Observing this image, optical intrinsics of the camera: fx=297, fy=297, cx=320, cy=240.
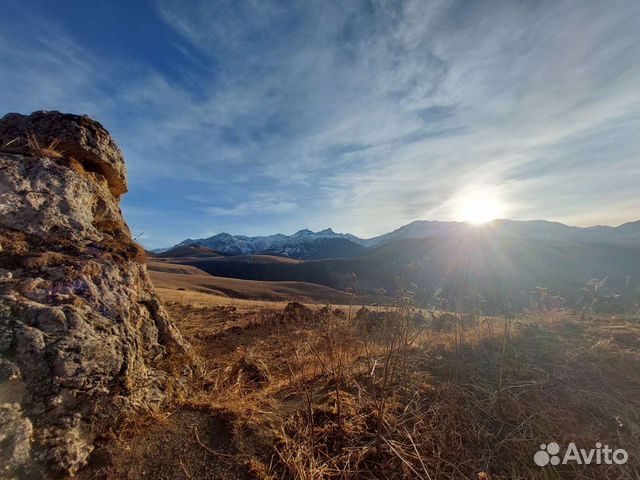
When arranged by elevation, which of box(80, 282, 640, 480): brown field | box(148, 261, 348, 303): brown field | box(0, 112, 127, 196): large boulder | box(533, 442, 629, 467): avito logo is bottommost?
box(148, 261, 348, 303): brown field

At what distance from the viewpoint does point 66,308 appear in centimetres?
328

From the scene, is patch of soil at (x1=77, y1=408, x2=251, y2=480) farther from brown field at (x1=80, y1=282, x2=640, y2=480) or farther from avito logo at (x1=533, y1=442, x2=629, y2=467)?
avito logo at (x1=533, y1=442, x2=629, y2=467)

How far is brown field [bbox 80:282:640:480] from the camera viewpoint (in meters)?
2.87

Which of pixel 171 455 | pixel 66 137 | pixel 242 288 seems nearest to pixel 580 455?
pixel 171 455

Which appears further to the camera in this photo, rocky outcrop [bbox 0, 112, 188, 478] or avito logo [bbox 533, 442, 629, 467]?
avito logo [bbox 533, 442, 629, 467]

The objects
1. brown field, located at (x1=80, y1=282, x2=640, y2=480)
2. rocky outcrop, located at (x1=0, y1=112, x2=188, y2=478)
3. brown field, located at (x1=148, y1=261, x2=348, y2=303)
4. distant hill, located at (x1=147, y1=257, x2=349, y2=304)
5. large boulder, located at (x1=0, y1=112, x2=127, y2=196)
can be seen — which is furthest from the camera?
distant hill, located at (x1=147, y1=257, x2=349, y2=304)

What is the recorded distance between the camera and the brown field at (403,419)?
2.87m

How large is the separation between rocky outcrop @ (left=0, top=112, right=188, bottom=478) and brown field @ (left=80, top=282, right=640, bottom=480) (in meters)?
0.41

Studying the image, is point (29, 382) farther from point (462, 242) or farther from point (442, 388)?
point (462, 242)

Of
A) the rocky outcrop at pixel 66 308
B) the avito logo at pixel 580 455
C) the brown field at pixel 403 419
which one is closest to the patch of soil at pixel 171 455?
the brown field at pixel 403 419

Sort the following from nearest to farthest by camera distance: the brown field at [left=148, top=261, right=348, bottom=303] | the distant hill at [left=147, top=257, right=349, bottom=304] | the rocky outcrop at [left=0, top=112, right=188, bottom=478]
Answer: the rocky outcrop at [left=0, top=112, right=188, bottom=478] → the brown field at [left=148, top=261, right=348, bottom=303] → the distant hill at [left=147, top=257, right=349, bottom=304]

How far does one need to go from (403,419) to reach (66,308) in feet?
13.3

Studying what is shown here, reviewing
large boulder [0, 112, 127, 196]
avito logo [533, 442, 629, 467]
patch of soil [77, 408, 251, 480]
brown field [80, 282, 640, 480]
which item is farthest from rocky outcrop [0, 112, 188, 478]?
avito logo [533, 442, 629, 467]

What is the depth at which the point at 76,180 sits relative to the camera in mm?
4906
